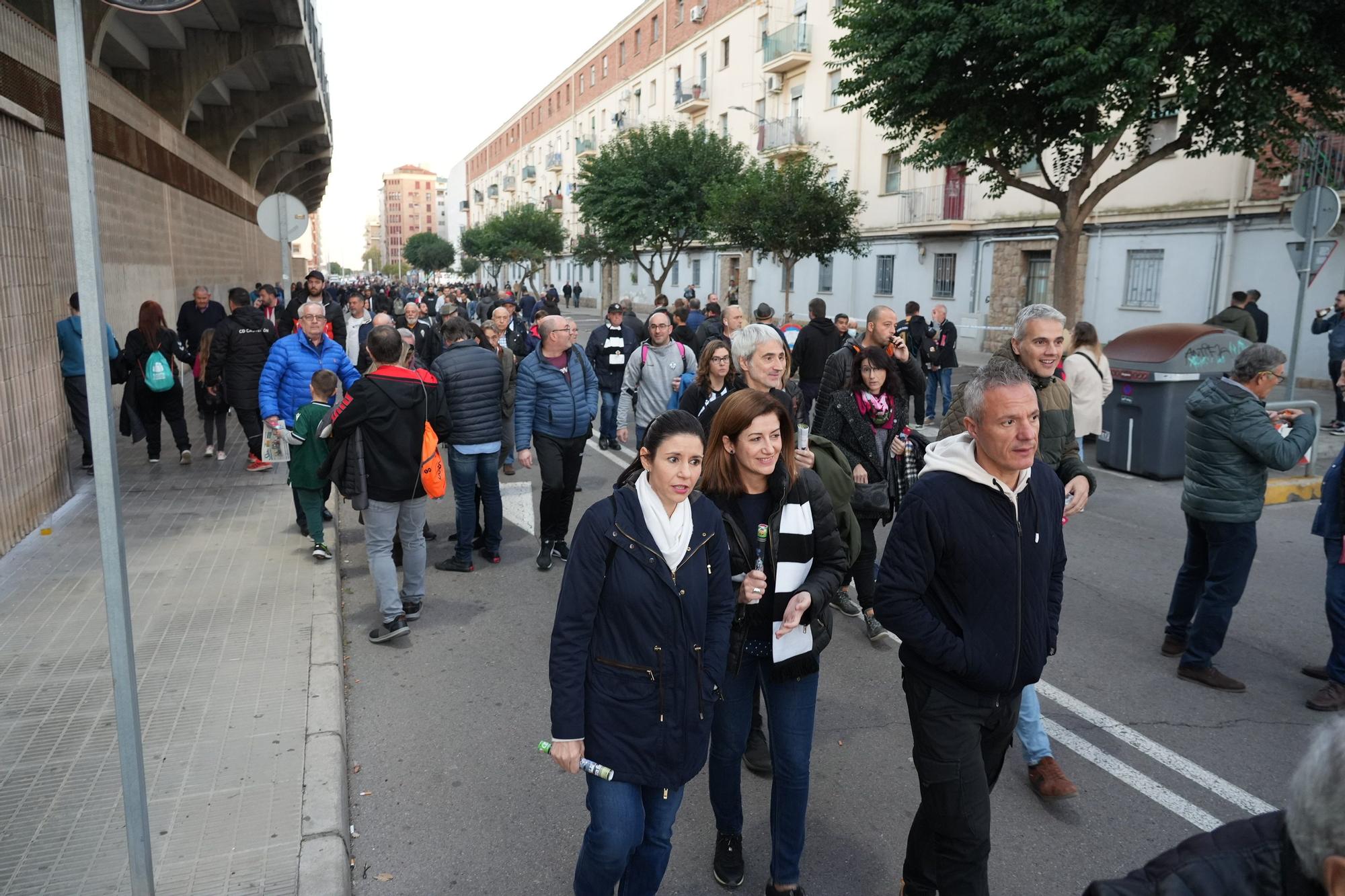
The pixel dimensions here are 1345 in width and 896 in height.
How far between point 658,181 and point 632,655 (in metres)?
32.6

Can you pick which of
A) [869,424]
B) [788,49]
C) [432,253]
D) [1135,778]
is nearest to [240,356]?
[869,424]

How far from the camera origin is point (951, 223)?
27188 mm

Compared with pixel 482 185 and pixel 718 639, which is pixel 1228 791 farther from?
pixel 482 185

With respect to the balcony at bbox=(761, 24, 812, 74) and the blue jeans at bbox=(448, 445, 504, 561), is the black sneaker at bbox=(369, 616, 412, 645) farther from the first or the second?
the balcony at bbox=(761, 24, 812, 74)

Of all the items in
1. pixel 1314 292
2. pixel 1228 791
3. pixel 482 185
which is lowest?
pixel 1228 791

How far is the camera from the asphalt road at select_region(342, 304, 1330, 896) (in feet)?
11.6

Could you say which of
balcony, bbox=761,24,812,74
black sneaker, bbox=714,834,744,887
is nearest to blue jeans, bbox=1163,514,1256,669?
black sneaker, bbox=714,834,744,887

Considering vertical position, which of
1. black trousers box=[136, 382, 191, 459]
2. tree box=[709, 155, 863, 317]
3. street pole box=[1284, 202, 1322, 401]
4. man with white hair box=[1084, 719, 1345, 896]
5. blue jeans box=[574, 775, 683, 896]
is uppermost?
tree box=[709, 155, 863, 317]

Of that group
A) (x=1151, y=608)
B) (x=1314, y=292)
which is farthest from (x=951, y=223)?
(x=1151, y=608)

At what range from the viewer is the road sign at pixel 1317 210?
10.5 m

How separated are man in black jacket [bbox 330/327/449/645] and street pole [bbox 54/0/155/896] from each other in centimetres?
285

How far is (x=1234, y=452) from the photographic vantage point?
492 centimetres

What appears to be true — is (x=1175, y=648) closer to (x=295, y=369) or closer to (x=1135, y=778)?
(x=1135, y=778)

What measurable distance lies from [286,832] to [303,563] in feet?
11.8
